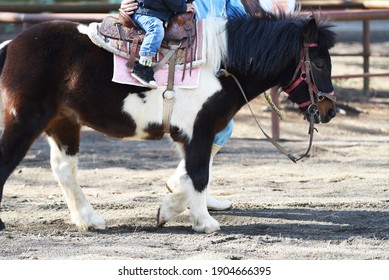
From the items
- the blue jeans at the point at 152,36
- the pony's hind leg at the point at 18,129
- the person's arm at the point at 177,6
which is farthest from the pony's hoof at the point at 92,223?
the person's arm at the point at 177,6

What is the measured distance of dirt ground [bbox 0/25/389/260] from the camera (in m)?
5.01

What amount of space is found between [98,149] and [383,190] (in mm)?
3470

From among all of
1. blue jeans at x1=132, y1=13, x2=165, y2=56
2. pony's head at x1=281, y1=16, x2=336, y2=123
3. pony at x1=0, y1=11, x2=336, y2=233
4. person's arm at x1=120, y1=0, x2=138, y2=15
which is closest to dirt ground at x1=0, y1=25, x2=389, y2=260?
pony at x1=0, y1=11, x2=336, y2=233

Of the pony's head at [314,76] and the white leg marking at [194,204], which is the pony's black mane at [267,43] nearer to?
the pony's head at [314,76]

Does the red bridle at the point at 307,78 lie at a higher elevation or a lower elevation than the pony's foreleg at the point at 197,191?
higher

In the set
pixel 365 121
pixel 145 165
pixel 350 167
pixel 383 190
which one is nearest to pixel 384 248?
pixel 383 190

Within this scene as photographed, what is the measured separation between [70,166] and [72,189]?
158 mm

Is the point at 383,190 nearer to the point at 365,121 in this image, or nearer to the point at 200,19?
the point at 200,19

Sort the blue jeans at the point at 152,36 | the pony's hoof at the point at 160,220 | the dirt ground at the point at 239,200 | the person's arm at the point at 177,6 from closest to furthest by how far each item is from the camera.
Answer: the dirt ground at the point at 239,200, the blue jeans at the point at 152,36, the person's arm at the point at 177,6, the pony's hoof at the point at 160,220

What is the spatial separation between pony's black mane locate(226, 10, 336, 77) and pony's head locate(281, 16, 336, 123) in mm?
15

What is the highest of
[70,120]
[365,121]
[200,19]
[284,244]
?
[200,19]

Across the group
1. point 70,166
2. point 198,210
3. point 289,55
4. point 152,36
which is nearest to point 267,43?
point 289,55

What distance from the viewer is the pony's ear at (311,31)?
538 centimetres

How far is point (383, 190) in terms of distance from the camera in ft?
22.1
